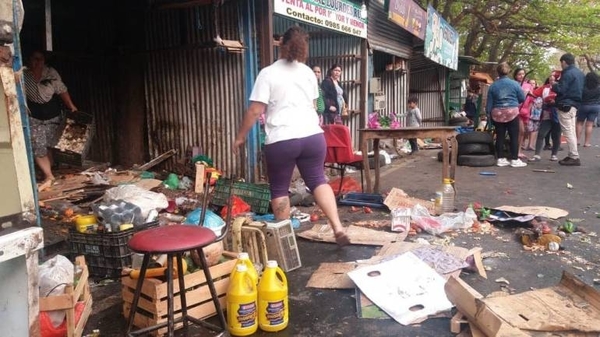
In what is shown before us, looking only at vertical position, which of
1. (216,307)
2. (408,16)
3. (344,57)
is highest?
(408,16)

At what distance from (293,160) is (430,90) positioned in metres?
Result: 15.6

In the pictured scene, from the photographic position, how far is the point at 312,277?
374 centimetres

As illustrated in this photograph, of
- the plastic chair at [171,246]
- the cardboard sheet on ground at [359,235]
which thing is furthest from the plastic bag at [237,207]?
the plastic chair at [171,246]

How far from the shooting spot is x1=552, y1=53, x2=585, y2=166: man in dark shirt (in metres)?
8.67

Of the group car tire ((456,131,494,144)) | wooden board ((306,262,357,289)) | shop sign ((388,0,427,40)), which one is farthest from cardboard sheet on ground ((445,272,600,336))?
shop sign ((388,0,427,40))

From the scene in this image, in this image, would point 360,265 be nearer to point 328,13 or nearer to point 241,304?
point 241,304

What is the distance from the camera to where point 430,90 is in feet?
60.7

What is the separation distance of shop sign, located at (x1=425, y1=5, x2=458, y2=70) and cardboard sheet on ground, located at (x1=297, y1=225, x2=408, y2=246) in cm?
857

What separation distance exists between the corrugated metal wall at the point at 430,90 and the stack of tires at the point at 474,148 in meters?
8.21

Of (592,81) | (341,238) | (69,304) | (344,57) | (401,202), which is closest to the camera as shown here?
(69,304)

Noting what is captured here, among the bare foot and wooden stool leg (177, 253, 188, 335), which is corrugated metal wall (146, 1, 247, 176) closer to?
the bare foot

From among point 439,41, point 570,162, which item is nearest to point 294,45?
point 570,162

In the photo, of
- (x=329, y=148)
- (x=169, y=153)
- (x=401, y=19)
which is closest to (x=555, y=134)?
(x=401, y=19)

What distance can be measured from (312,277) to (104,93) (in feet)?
20.2
